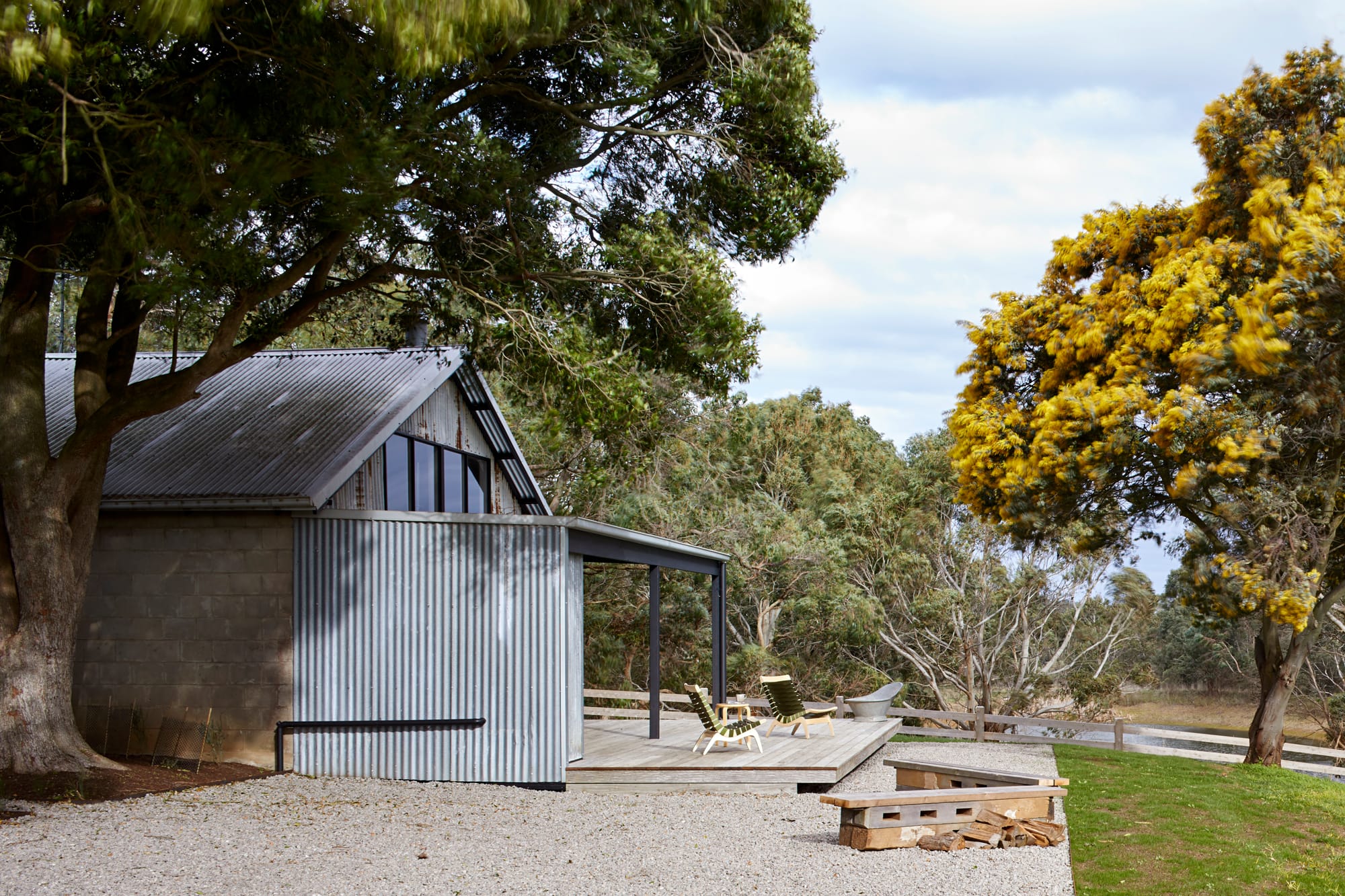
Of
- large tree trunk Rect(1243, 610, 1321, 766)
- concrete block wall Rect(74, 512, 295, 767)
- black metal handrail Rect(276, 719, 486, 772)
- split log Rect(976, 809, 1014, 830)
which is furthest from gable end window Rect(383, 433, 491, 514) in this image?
large tree trunk Rect(1243, 610, 1321, 766)

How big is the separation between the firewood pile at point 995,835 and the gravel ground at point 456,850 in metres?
0.11

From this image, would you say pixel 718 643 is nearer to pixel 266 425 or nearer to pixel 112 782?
pixel 266 425

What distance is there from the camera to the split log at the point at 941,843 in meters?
7.99

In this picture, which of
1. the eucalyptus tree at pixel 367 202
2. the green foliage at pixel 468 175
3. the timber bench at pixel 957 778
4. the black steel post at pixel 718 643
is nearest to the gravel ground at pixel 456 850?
the timber bench at pixel 957 778

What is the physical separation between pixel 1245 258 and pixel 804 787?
844 cm

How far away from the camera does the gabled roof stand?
38.1 feet

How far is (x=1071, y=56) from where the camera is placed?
9305mm

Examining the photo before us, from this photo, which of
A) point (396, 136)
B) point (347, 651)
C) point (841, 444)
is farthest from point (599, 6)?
point (841, 444)

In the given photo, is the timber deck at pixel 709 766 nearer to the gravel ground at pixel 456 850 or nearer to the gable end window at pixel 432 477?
the gravel ground at pixel 456 850

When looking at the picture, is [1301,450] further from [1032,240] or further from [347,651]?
[347,651]

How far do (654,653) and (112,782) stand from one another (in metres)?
5.99

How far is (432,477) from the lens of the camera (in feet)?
49.4

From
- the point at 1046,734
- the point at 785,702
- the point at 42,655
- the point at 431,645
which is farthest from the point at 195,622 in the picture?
the point at 1046,734

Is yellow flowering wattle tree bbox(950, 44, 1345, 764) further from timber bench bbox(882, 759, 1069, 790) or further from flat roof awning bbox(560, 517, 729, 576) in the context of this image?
timber bench bbox(882, 759, 1069, 790)
